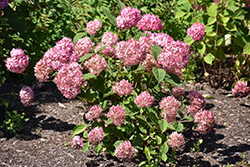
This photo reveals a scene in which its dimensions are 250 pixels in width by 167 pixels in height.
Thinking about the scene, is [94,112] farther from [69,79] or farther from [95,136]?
[69,79]

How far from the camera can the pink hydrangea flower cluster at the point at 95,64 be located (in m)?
2.01

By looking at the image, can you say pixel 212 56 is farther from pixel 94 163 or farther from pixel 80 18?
pixel 94 163

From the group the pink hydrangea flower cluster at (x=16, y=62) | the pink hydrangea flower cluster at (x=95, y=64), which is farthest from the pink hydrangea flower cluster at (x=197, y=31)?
the pink hydrangea flower cluster at (x=16, y=62)

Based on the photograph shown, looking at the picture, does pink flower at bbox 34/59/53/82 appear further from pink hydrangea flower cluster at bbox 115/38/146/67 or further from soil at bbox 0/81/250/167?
soil at bbox 0/81/250/167

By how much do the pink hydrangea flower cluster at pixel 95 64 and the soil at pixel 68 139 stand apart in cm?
88

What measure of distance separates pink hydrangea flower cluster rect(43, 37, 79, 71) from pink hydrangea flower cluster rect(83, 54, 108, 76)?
12 centimetres

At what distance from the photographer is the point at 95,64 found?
2.02 meters

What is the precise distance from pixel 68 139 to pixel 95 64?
1.05 m

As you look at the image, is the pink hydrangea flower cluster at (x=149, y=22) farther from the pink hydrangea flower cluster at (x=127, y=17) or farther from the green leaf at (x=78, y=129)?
the green leaf at (x=78, y=129)

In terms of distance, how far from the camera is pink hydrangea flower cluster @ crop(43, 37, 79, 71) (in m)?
1.98

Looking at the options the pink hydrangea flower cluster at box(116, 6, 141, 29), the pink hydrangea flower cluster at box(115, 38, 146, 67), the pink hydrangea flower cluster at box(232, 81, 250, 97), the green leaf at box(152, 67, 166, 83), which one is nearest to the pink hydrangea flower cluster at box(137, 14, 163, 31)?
the pink hydrangea flower cluster at box(116, 6, 141, 29)

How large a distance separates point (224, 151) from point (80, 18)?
2493 millimetres

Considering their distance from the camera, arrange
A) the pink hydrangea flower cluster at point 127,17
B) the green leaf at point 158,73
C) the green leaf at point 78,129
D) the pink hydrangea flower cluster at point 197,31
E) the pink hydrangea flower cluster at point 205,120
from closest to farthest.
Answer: the green leaf at point 158,73 → the pink hydrangea flower cluster at point 127,17 → the green leaf at point 78,129 → the pink hydrangea flower cluster at point 205,120 → the pink hydrangea flower cluster at point 197,31

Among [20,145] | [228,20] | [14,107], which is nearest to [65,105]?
[14,107]
